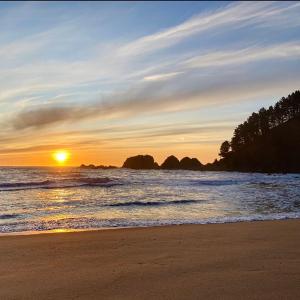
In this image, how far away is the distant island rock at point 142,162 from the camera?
417 feet

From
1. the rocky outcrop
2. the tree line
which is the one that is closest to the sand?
the tree line

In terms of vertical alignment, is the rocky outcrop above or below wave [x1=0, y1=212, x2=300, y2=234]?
above

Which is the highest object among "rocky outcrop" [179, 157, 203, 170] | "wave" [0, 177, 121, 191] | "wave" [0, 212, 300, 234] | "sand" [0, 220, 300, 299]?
"rocky outcrop" [179, 157, 203, 170]

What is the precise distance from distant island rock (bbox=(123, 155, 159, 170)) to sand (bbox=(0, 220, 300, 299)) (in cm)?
11605

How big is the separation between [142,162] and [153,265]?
124 m

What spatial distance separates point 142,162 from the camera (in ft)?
427

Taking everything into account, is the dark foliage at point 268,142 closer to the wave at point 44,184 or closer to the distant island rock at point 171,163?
the distant island rock at point 171,163

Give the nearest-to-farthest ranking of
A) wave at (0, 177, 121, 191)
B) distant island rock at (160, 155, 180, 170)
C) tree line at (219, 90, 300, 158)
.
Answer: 1. wave at (0, 177, 121, 191)
2. tree line at (219, 90, 300, 158)
3. distant island rock at (160, 155, 180, 170)

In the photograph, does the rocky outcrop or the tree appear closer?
the tree

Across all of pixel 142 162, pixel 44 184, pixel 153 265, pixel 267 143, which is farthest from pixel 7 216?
pixel 142 162

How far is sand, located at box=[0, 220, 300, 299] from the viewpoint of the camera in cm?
504

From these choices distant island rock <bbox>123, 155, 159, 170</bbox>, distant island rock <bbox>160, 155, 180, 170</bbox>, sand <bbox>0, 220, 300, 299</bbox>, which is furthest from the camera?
distant island rock <bbox>123, 155, 159, 170</bbox>

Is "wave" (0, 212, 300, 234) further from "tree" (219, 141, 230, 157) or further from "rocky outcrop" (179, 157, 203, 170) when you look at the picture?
"rocky outcrop" (179, 157, 203, 170)

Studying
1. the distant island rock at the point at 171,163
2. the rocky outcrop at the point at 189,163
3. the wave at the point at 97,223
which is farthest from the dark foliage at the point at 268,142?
the wave at the point at 97,223
